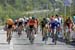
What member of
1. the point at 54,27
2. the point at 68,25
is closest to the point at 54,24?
the point at 54,27

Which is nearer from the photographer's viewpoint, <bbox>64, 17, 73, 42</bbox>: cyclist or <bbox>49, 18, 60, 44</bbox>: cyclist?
<bbox>49, 18, 60, 44</bbox>: cyclist

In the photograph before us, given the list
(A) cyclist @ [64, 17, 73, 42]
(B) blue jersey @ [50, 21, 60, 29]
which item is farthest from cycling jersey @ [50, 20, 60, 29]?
(A) cyclist @ [64, 17, 73, 42]

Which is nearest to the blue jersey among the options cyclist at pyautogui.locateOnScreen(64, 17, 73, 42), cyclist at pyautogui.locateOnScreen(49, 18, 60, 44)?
cyclist at pyautogui.locateOnScreen(49, 18, 60, 44)

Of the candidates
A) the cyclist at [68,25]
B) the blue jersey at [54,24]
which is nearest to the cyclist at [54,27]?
the blue jersey at [54,24]

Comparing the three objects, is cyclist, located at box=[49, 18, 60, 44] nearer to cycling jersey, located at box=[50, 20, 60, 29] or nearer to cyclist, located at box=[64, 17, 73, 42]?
cycling jersey, located at box=[50, 20, 60, 29]

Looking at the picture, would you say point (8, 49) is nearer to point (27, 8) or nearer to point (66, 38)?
point (66, 38)

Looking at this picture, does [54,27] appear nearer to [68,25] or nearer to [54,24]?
[54,24]

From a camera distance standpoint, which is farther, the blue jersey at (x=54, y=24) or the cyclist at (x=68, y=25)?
the cyclist at (x=68, y=25)

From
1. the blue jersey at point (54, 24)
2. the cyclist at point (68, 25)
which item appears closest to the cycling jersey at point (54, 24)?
the blue jersey at point (54, 24)

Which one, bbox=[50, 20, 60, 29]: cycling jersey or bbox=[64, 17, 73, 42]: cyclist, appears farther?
bbox=[64, 17, 73, 42]: cyclist

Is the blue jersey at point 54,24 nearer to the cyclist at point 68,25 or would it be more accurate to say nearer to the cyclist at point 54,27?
the cyclist at point 54,27

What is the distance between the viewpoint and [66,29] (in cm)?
2931

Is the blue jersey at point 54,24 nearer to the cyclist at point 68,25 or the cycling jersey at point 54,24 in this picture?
the cycling jersey at point 54,24

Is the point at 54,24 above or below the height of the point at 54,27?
above
